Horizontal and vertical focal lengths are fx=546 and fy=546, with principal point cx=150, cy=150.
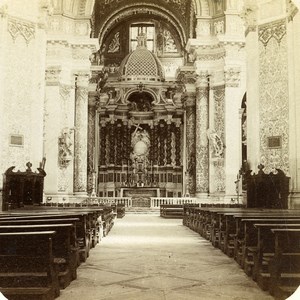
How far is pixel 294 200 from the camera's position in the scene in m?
12.5

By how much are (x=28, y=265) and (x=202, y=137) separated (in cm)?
1898

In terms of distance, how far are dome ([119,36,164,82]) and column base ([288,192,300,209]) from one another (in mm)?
20215

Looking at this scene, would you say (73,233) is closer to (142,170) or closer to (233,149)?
(233,149)

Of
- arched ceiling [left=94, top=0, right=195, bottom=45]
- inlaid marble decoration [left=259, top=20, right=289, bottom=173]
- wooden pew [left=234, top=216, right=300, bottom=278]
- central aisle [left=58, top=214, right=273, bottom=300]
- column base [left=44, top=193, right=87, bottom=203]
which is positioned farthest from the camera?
arched ceiling [left=94, top=0, right=195, bottom=45]

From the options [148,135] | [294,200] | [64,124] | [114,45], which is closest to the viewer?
[294,200]

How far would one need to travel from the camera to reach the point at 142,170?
31172 millimetres

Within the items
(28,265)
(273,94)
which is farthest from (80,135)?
(28,265)

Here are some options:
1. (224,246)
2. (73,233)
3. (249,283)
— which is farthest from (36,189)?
(249,283)

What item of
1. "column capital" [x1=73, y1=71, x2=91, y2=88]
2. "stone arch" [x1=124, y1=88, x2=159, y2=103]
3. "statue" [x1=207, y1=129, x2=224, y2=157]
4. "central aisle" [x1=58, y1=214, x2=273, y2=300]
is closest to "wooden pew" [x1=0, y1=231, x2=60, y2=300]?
"central aisle" [x1=58, y1=214, x2=273, y2=300]

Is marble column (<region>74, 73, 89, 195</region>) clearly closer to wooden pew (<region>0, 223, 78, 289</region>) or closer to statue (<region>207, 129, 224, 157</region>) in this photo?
statue (<region>207, 129, 224, 157</region>)

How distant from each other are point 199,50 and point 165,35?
33.3ft

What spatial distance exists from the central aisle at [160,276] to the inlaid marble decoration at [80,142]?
12.5 m

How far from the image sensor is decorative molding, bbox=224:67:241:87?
2178 cm

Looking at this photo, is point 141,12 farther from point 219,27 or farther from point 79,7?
point 219,27
